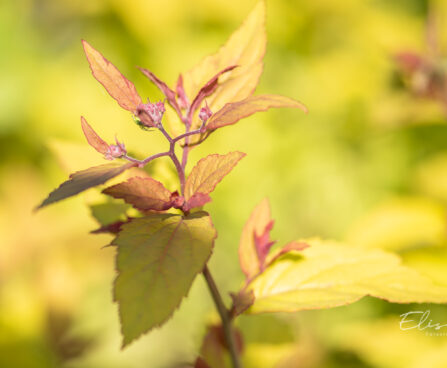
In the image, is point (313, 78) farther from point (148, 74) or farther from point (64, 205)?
point (148, 74)

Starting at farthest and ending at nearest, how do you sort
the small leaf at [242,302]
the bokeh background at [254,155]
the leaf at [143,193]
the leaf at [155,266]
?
the bokeh background at [254,155], the small leaf at [242,302], the leaf at [143,193], the leaf at [155,266]

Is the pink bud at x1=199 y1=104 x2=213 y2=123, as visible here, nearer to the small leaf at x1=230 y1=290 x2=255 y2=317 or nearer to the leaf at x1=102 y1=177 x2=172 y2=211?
the leaf at x1=102 y1=177 x2=172 y2=211

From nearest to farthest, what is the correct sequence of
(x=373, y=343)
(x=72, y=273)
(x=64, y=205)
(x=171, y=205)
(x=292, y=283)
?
(x=171, y=205), (x=292, y=283), (x=373, y=343), (x=72, y=273), (x=64, y=205)

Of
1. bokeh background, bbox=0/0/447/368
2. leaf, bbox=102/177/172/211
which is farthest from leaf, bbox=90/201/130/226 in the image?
bokeh background, bbox=0/0/447/368

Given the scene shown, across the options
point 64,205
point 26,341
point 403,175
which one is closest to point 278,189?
point 403,175

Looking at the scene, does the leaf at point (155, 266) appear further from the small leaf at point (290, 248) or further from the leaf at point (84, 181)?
the small leaf at point (290, 248)

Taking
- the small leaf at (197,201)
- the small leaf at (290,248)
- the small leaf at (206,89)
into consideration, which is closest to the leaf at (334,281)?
the small leaf at (290,248)

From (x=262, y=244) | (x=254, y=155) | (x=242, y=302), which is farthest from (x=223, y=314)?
(x=254, y=155)
